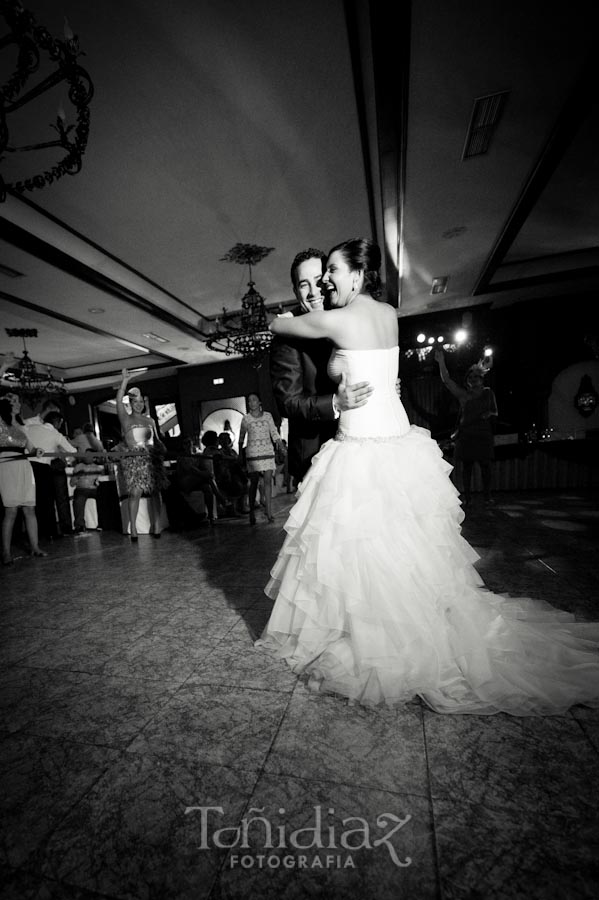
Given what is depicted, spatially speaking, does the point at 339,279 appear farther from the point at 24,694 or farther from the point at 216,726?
the point at 24,694

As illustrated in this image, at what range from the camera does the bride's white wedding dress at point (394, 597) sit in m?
1.37

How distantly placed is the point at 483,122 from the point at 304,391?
4008mm

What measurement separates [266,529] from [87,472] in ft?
10.4

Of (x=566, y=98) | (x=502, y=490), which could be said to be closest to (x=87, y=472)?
(x=566, y=98)

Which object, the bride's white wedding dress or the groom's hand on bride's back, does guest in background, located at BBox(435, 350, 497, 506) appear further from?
the groom's hand on bride's back

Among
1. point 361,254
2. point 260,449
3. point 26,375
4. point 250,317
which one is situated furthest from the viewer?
point 26,375

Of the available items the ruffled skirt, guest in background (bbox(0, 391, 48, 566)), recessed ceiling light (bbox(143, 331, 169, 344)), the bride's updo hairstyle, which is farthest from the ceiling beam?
the ruffled skirt

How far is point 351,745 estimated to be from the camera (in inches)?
46.9

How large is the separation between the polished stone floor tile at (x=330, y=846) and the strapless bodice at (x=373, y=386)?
1.16 m

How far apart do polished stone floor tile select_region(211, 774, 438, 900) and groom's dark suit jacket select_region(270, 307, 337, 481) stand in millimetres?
1204

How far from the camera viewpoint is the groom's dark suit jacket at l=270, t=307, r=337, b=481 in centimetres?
164

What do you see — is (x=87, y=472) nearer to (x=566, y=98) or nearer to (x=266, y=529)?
(x=266, y=529)

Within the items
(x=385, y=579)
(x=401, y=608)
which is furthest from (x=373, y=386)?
(x=401, y=608)

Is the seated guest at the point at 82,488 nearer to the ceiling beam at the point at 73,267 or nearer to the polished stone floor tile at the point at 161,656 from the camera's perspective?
the ceiling beam at the point at 73,267
